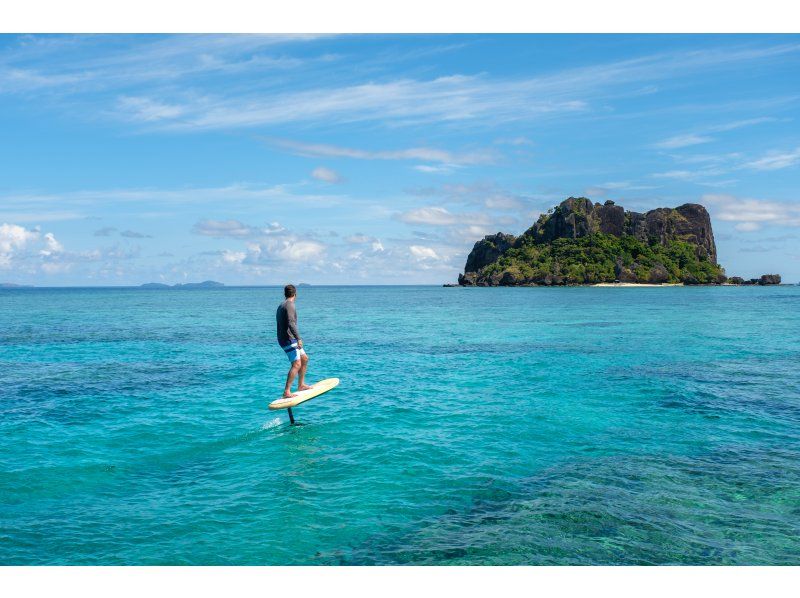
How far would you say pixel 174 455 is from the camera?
1584 centimetres

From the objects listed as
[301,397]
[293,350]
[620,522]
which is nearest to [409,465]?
[301,397]

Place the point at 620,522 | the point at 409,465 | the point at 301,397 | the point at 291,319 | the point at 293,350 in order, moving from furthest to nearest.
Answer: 1. the point at 301,397
2. the point at 293,350
3. the point at 291,319
4. the point at 409,465
5. the point at 620,522

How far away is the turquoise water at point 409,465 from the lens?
1032 cm

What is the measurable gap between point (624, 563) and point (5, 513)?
1243 cm

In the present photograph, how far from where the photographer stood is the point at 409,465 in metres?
14.7

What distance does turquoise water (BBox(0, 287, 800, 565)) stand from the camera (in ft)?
33.9

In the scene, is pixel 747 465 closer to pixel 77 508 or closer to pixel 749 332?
pixel 77 508

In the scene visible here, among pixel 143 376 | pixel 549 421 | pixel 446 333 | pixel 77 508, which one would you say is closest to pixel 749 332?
pixel 446 333

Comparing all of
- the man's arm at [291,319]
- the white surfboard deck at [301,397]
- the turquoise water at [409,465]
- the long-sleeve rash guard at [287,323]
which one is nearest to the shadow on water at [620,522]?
the turquoise water at [409,465]

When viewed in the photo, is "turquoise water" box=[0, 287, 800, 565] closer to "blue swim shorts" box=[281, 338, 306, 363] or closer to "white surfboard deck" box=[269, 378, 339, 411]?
"white surfboard deck" box=[269, 378, 339, 411]

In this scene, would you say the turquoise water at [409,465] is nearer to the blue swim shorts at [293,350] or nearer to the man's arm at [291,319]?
the blue swim shorts at [293,350]

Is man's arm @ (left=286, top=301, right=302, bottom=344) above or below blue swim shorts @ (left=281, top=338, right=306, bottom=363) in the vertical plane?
above

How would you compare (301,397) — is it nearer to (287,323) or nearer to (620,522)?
(287,323)

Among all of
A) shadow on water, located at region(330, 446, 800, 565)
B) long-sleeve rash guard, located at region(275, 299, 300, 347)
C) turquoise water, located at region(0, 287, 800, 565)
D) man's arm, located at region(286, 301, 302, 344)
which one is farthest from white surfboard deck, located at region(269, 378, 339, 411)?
shadow on water, located at region(330, 446, 800, 565)
